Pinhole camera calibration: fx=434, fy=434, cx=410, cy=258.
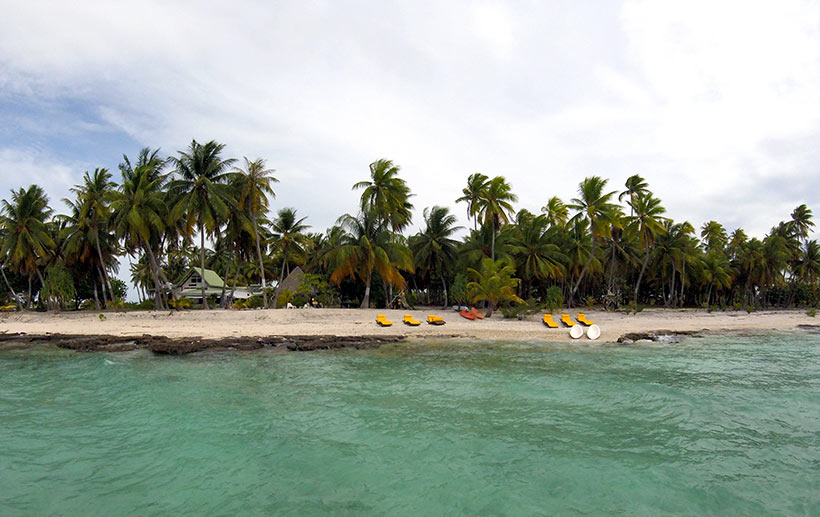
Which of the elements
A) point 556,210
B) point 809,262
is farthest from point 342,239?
point 809,262

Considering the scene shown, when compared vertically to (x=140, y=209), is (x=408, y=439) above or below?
below

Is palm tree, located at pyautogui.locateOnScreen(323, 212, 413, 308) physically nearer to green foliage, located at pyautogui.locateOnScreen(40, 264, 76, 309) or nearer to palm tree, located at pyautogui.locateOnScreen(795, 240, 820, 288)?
green foliage, located at pyautogui.locateOnScreen(40, 264, 76, 309)

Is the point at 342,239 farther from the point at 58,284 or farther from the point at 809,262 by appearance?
the point at 809,262

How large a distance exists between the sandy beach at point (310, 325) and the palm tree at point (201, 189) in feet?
16.0

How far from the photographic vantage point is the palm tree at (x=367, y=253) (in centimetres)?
2841

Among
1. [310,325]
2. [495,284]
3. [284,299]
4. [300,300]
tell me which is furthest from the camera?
[284,299]

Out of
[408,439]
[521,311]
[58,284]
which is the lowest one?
[408,439]

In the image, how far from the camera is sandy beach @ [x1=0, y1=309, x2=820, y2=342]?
20938mm

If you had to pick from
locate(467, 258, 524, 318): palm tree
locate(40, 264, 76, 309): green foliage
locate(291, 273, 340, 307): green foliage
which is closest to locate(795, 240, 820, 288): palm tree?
locate(467, 258, 524, 318): palm tree

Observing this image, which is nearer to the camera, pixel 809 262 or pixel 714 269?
pixel 714 269

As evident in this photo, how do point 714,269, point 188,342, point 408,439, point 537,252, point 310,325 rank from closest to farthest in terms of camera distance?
point 408,439, point 188,342, point 310,325, point 537,252, point 714,269

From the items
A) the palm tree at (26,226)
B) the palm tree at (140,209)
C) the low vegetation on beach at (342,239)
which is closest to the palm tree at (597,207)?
the low vegetation on beach at (342,239)

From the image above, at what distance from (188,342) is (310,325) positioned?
21.8ft

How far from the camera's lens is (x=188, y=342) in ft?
56.8
